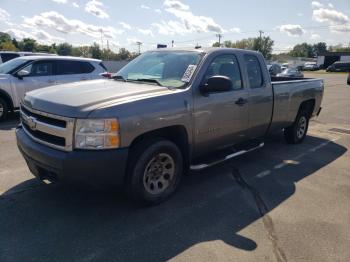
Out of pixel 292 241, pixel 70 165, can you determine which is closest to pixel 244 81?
pixel 292 241

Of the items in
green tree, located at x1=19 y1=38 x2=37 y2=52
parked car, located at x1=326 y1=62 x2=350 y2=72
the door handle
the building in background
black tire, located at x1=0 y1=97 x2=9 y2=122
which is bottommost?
black tire, located at x1=0 y1=97 x2=9 y2=122

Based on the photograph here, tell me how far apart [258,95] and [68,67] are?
6.52m

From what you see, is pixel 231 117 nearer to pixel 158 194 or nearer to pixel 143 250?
pixel 158 194

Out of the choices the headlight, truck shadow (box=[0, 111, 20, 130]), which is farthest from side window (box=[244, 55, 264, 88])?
truck shadow (box=[0, 111, 20, 130])

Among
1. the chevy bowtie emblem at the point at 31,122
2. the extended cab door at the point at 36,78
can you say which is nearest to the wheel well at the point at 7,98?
the extended cab door at the point at 36,78

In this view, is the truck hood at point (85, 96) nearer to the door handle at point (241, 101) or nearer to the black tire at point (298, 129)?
the door handle at point (241, 101)

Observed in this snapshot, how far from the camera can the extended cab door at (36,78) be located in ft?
29.7

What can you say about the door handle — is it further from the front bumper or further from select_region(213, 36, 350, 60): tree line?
select_region(213, 36, 350, 60): tree line

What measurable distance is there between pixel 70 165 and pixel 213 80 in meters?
1.99

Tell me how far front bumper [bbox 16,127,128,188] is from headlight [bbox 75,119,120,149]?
0.24ft

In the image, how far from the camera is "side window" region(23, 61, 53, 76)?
30.7ft

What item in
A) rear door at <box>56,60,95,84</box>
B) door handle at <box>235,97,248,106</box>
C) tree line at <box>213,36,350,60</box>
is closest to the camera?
door handle at <box>235,97,248,106</box>

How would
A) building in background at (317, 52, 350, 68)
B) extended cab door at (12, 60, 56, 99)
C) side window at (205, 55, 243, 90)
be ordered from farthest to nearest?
building in background at (317, 52, 350, 68)
extended cab door at (12, 60, 56, 99)
side window at (205, 55, 243, 90)

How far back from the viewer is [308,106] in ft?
24.8
